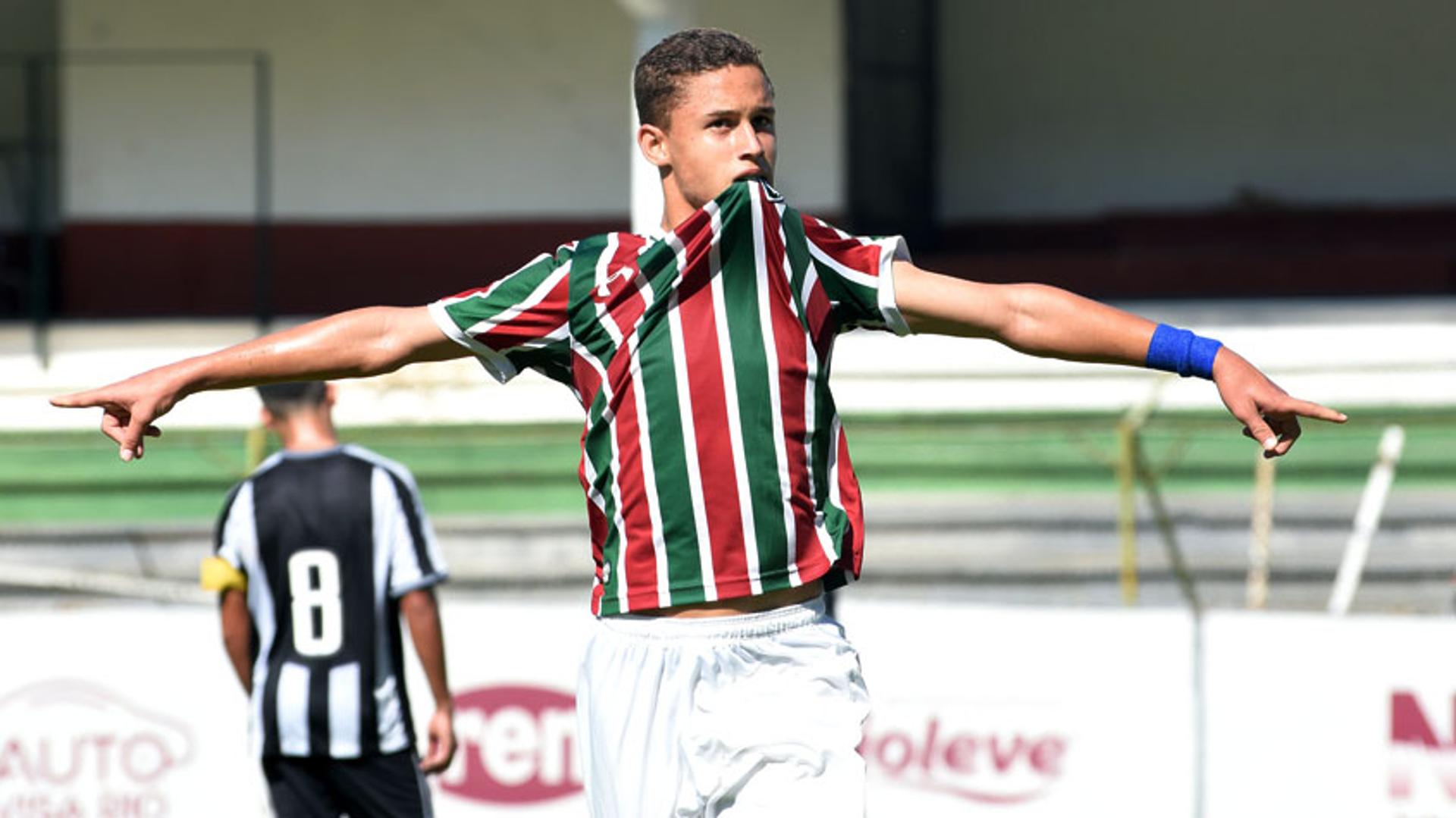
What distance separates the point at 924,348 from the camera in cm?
1128

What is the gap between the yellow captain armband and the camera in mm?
5473

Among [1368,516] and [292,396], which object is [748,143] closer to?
[292,396]

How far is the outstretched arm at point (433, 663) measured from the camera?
5520mm

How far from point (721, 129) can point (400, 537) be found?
251 cm

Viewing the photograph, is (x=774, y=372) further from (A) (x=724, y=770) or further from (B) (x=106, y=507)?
(B) (x=106, y=507)

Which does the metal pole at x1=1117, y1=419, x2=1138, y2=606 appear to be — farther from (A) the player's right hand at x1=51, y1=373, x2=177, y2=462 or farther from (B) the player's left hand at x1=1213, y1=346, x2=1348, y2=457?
(A) the player's right hand at x1=51, y1=373, x2=177, y2=462

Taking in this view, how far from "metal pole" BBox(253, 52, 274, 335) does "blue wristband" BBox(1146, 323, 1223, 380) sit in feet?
31.8

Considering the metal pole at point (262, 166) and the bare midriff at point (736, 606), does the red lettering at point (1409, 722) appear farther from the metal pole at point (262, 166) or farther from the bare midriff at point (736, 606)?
the metal pole at point (262, 166)

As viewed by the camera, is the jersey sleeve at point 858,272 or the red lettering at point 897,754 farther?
the red lettering at point 897,754

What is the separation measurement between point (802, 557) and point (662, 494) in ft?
0.79

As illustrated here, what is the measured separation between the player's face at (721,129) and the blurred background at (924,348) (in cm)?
425

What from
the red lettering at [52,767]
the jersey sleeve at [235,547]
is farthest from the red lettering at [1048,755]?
the red lettering at [52,767]

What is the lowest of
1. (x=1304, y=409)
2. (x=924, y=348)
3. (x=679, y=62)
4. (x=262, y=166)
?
(x=1304, y=409)

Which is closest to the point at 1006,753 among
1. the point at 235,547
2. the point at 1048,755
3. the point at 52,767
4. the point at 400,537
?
the point at 1048,755
